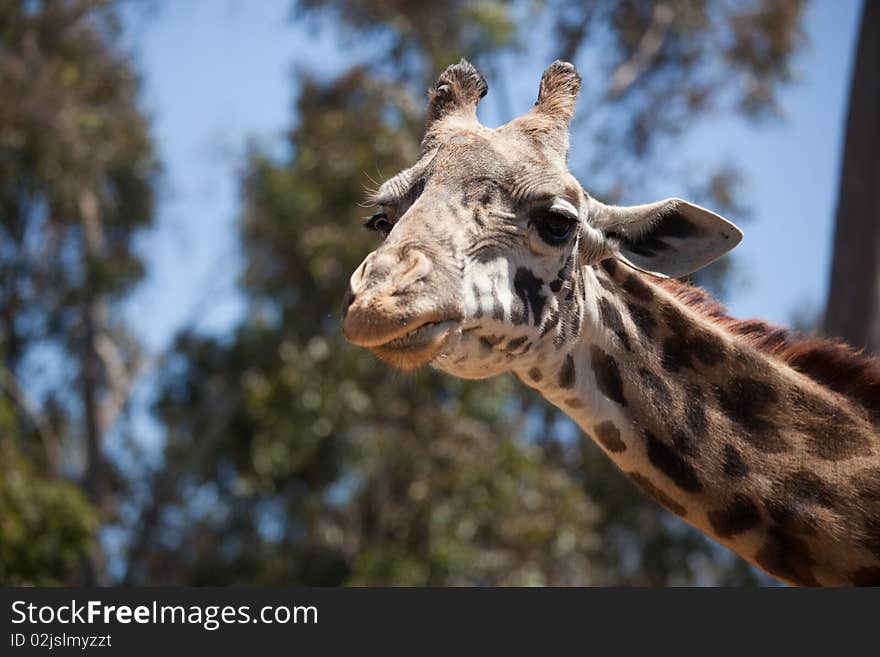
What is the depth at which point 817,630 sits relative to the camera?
418 cm

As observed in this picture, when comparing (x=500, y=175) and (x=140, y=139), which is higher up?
(x=140, y=139)

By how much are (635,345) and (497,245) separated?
0.79 metres

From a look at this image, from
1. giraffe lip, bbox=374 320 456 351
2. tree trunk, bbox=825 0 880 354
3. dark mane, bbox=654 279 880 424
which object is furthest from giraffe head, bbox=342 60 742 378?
tree trunk, bbox=825 0 880 354

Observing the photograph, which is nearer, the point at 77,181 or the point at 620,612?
the point at 620,612

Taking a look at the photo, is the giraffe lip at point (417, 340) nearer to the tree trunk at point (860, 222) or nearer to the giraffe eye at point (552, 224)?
the giraffe eye at point (552, 224)

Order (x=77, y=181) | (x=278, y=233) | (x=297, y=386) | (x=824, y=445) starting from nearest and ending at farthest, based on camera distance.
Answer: (x=824, y=445), (x=297, y=386), (x=278, y=233), (x=77, y=181)

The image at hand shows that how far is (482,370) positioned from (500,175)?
835 mm

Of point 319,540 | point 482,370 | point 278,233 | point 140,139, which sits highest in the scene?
point 140,139

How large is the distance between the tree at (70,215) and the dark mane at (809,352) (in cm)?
1864

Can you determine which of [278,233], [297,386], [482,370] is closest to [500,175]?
[482,370]

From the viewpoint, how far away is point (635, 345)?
16.1ft

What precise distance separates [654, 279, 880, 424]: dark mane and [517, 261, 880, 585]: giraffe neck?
0.26 ft

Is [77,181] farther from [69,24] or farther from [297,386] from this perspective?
[297,386]

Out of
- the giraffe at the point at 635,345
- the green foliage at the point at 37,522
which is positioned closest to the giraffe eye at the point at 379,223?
the giraffe at the point at 635,345
